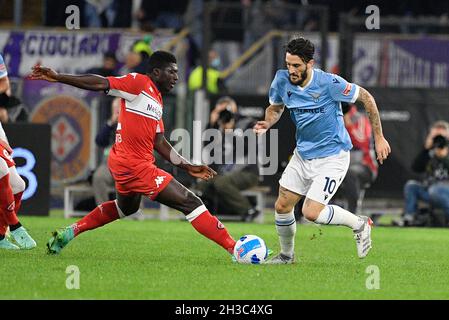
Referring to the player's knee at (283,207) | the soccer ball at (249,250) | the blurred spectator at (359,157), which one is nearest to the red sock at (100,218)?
the soccer ball at (249,250)

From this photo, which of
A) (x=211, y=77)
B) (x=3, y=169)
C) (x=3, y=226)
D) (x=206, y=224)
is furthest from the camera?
(x=211, y=77)

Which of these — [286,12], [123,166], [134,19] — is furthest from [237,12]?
[123,166]

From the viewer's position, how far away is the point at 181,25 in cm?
2477

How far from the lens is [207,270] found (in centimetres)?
1122

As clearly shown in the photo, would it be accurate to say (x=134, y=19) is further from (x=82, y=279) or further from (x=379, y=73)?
(x=82, y=279)

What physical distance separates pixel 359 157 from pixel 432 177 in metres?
1.24

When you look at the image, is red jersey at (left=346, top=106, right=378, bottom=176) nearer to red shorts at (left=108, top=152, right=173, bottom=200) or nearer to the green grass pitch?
the green grass pitch

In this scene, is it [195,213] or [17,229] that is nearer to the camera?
[195,213]

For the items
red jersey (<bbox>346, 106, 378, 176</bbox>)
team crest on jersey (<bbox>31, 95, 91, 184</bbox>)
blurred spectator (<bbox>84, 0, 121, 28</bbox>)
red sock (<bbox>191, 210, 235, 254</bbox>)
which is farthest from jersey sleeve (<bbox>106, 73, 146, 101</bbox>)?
blurred spectator (<bbox>84, 0, 121, 28</bbox>)

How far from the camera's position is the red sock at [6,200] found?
12.6 m

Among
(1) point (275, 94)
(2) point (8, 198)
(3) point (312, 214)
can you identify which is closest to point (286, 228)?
(3) point (312, 214)

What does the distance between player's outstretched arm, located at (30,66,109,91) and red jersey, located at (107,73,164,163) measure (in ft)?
1.18

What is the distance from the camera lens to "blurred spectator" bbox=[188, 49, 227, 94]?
21.2 metres

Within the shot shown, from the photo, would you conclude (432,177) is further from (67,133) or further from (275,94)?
(275,94)
